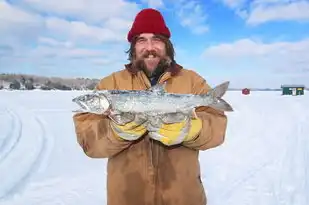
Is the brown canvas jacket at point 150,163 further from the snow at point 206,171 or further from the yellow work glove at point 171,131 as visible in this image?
the snow at point 206,171

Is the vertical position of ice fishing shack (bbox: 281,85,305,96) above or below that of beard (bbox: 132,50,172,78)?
above

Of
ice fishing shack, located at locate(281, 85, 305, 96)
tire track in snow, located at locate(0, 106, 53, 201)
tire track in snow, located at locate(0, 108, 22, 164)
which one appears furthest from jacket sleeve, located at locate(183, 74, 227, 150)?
ice fishing shack, located at locate(281, 85, 305, 96)

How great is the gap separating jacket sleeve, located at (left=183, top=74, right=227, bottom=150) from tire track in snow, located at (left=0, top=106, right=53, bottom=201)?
3.92 meters

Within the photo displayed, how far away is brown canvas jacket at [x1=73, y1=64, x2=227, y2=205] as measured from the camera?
114 inches

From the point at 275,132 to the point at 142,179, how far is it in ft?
33.5

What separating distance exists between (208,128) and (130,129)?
→ 0.63m

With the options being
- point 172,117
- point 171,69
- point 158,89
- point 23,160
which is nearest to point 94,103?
point 158,89

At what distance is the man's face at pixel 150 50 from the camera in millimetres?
3211

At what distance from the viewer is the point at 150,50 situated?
321 centimetres

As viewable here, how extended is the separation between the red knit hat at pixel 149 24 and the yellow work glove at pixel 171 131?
0.95m

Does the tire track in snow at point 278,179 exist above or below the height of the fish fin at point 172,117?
below

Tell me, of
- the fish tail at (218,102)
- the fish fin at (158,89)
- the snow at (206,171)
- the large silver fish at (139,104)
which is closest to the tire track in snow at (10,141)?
the snow at (206,171)

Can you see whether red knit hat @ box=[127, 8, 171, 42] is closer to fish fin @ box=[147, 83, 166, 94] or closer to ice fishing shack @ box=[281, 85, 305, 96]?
fish fin @ box=[147, 83, 166, 94]

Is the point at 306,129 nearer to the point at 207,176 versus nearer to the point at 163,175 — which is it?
the point at 207,176
